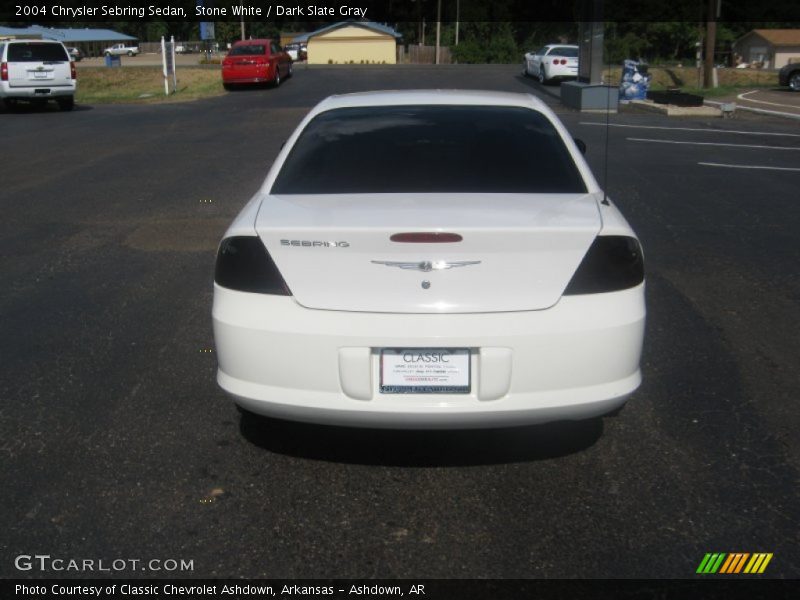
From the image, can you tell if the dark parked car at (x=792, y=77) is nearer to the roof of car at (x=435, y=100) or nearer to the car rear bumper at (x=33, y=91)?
the car rear bumper at (x=33, y=91)

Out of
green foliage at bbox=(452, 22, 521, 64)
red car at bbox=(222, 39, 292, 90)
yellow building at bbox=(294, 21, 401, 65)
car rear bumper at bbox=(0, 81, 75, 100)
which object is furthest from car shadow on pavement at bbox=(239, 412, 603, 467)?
yellow building at bbox=(294, 21, 401, 65)

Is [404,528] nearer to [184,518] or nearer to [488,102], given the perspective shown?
[184,518]

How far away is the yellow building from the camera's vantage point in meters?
66.8

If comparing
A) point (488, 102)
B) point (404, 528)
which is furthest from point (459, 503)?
point (488, 102)

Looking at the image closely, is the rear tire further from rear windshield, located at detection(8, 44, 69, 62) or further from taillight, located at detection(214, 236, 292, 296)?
taillight, located at detection(214, 236, 292, 296)

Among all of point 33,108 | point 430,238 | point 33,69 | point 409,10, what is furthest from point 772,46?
point 430,238

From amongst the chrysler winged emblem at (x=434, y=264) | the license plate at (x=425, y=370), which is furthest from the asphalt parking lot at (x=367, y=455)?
the chrysler winged emblem at (x=434, y=264)

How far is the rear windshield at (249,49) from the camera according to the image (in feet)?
112

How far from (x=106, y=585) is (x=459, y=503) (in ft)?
4.47

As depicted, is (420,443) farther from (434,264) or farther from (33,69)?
(33,69)

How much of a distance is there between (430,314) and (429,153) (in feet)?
4.31

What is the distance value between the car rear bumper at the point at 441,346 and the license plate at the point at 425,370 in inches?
1.0

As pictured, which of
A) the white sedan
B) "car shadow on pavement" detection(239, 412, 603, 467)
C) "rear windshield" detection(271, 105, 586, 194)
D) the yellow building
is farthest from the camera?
the yellow building

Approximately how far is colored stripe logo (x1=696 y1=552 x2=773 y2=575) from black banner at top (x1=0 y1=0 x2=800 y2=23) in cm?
7840
